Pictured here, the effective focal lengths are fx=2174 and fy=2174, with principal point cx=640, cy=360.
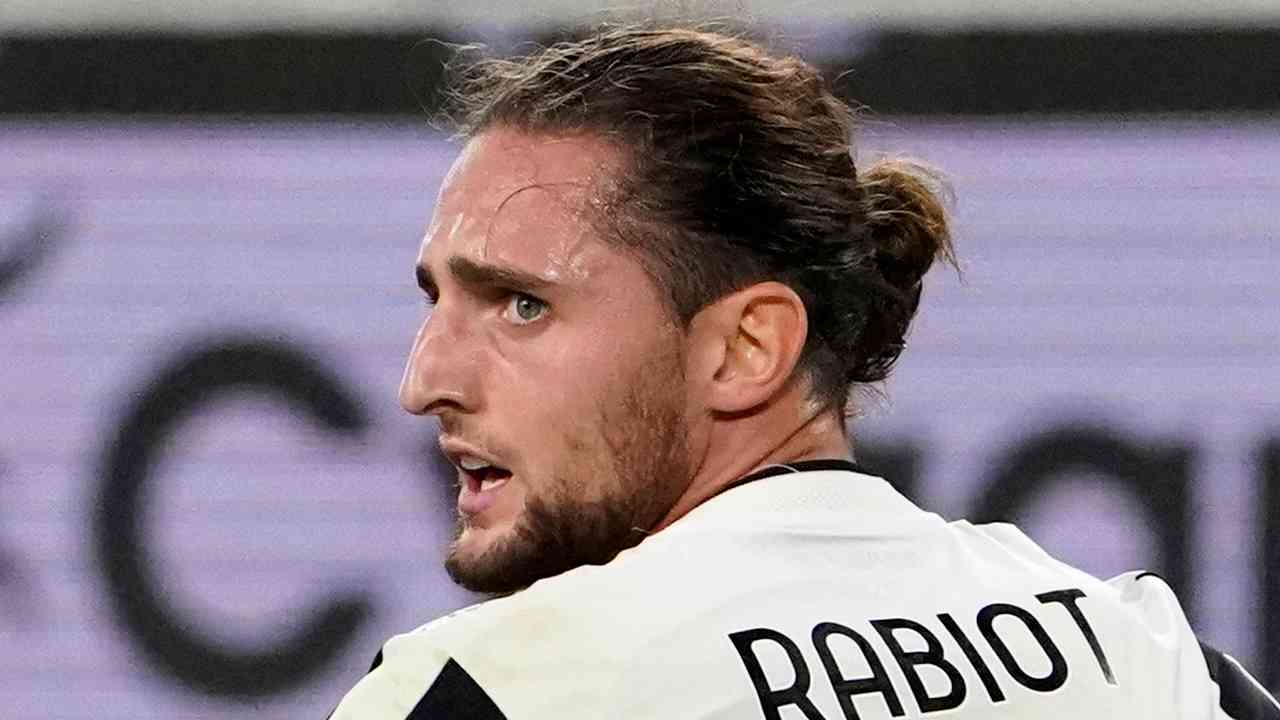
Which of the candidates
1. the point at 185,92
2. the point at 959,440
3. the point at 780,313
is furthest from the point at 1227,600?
the point at 780,313

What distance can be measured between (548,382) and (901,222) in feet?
1.33

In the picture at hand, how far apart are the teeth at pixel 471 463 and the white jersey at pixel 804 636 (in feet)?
0.61

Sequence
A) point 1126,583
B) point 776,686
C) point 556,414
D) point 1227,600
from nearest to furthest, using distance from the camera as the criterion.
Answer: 1. point 776,686
2. point 556,414
3. point 1126,583
4. point 1227,600

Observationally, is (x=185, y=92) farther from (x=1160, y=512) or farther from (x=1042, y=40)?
(x=1160, y=512)

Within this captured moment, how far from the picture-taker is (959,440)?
390cm

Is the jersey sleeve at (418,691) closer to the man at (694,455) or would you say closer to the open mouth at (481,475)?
the man at (694,455)

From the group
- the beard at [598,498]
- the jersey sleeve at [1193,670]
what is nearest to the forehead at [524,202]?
the beard at [598,498]

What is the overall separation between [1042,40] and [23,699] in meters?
2.18

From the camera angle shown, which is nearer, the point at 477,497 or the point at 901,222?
the point at 477,497

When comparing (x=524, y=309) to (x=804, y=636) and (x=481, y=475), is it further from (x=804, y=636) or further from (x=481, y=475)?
(x=804, y=636)

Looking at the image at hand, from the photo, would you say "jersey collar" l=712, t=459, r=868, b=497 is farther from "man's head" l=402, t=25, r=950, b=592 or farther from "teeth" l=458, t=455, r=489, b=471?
"teeth" l=458, t=455, r=489, b=471

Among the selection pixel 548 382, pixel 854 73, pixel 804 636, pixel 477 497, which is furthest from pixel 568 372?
pixel 854 73

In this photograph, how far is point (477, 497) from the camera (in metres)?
1.67

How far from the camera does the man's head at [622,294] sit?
1.64 metres
